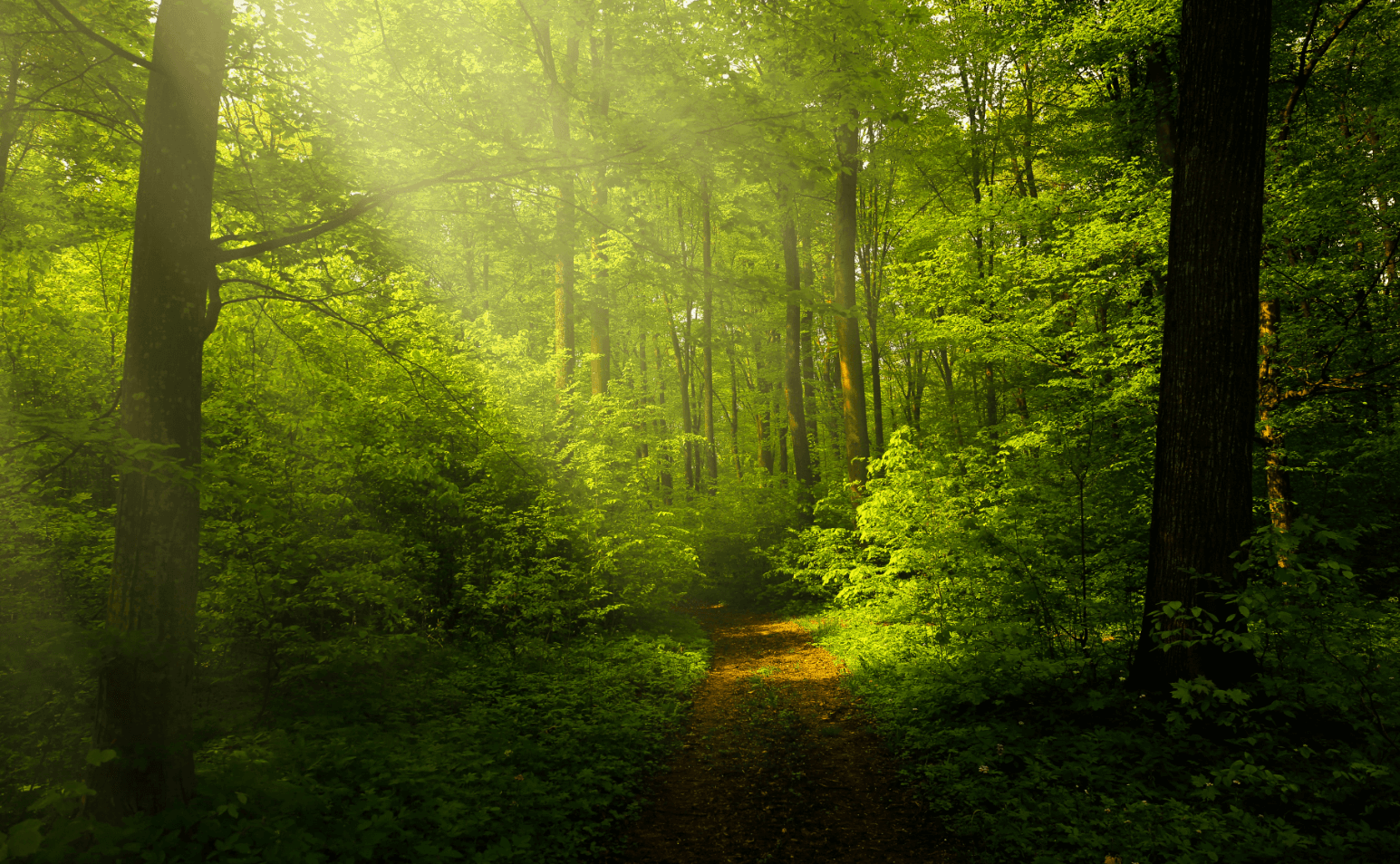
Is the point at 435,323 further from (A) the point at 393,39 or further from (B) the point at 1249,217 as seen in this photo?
(B) the point at 1249,217

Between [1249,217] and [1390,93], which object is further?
[1390,93]

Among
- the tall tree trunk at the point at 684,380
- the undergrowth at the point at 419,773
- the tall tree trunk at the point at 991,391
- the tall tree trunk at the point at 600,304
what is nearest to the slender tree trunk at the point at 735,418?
the tall tree trunk at the point at 684,380

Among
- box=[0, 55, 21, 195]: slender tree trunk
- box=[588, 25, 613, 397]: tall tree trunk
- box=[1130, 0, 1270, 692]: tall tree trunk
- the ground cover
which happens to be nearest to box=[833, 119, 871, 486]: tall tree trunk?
box=[588, 25, 613, 397]: tall tree trunk

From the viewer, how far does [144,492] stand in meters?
3.65

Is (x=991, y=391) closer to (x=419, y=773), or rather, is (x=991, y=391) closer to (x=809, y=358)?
(x=809, y=358)

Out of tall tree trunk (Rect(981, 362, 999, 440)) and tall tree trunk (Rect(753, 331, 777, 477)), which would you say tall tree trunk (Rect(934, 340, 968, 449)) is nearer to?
tall tree trunk (Rect(981, 362, 999, 440))

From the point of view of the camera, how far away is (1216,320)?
15.4ft

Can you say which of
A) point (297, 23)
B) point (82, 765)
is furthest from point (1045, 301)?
point (82, 765)

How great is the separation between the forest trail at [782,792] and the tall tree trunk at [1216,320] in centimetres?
236

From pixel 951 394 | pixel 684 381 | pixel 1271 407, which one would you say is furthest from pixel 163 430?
pixel 684 381

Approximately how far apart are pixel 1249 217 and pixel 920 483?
5.34 metres

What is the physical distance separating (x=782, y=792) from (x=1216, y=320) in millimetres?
5046

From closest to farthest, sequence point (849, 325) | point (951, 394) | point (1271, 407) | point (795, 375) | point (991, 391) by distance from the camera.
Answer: point (1271, 407), point (849, 325), point (991, 391), point (795, 375), point (951, 394)

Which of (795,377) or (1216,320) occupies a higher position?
(795,377)
